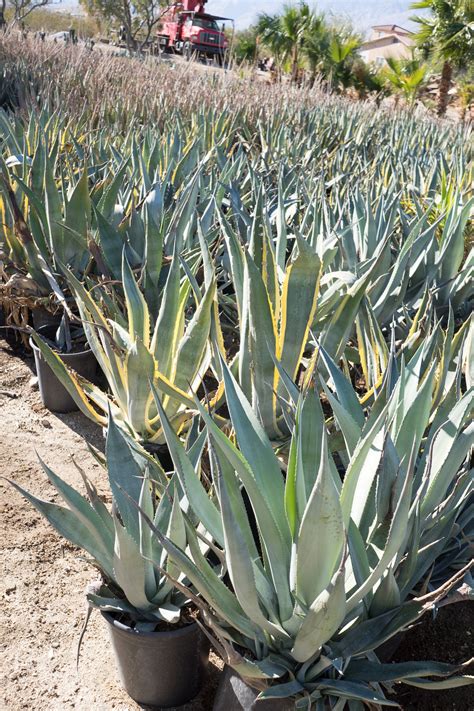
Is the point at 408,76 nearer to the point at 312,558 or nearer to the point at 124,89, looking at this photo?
the point at 124,89

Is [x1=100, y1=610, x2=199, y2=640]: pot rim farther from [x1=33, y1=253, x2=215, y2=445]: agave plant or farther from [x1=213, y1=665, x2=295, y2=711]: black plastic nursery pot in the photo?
[x1=33, y1=253, x2=215, y2=445]: agave plant

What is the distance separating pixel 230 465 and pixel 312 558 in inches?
8.3

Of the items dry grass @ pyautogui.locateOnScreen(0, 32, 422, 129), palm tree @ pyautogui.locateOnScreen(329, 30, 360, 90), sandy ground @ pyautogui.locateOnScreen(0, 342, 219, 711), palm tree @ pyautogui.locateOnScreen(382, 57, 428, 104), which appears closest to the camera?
sandy ground @ pyautogui.locateOnScreen(0, 342, 219, 711)

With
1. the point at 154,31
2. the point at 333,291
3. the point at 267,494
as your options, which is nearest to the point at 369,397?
the point at 333,291

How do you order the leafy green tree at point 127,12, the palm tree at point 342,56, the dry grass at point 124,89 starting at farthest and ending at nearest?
the leafy green tree at point 127,12, the palm tree at point 342,56, the dry grass at point 124,89

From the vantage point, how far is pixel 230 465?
3.67 feet

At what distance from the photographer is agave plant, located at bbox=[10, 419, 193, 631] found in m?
1.22

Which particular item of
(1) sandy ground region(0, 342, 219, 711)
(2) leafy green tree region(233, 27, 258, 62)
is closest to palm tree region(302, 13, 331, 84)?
(2) leafy green tree region(233, 27, 258, 62)

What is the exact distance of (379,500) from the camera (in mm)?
1147

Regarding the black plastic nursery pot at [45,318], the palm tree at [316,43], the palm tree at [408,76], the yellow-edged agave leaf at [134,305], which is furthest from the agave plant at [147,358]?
the palm tree at [316,43]

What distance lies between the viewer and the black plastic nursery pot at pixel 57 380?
2.43 metres

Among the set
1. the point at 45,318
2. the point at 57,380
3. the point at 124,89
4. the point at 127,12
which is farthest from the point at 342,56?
the point at 57,380

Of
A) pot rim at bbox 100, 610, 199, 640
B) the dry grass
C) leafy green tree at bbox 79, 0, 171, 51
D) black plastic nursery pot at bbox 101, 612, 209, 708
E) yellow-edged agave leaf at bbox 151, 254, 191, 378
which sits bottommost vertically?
black plastic nursery pot at bbox 101, 612, 209, 708

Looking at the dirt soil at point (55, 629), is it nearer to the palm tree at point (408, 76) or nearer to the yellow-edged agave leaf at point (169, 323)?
the yellow-edged agave leaf at point (169, 323)
